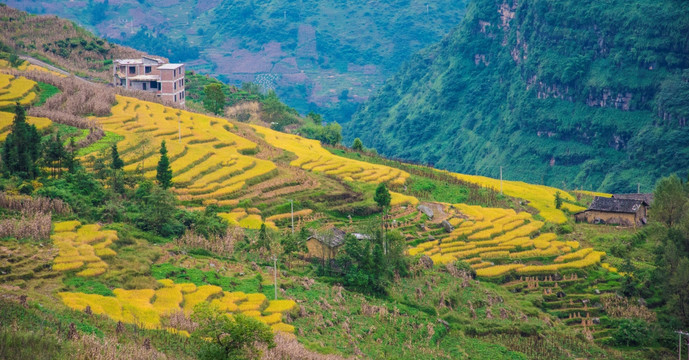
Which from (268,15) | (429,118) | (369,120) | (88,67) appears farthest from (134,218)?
(268,15)

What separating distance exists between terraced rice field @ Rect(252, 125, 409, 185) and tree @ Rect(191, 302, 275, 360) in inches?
1311

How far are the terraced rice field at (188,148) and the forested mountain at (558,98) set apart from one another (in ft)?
154

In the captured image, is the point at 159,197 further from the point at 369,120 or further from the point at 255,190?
the point at 369,120

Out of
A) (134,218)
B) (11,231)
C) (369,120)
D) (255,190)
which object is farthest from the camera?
(369,120)

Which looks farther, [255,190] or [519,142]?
[519,142]

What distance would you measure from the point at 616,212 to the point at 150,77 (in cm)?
4078

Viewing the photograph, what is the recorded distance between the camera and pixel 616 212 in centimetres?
5956

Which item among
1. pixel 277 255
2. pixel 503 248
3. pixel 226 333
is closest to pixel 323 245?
pixel 277 255

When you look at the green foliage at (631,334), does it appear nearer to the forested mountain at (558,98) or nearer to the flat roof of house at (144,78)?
the flat roof of house at (144,78)

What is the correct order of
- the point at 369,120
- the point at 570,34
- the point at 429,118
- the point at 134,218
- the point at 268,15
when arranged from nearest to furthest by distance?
the point at 134,218, the point at 570,34, the point at 429,118, the point at 369,120, the point at 268,15

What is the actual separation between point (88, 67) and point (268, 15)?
96.1 meters

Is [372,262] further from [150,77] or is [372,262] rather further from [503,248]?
[150,77]

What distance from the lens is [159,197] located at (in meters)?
42.1

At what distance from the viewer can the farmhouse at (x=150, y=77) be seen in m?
77.4
